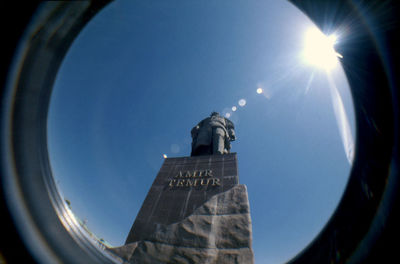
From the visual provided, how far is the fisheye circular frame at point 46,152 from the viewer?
1098 millimetres

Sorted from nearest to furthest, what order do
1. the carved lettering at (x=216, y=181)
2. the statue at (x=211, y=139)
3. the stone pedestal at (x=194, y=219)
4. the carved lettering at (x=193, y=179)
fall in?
the stone pedestal at (x=194, y=219), the carved lettering at (x=216, y=181), the carved lettering at (x=193, y=179), the statue at (x=211, y=139)

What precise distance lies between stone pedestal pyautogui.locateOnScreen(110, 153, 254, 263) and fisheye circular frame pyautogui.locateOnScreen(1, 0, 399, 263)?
35.7 inches

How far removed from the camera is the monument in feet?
7.24

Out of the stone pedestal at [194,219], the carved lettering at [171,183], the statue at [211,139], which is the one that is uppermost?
→ the statue at [211,139]

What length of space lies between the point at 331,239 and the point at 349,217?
0.27 meters

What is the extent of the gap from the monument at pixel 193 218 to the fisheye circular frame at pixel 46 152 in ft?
2.94

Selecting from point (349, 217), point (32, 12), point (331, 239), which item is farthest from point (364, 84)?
point (32, 12)

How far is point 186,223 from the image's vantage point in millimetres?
2645

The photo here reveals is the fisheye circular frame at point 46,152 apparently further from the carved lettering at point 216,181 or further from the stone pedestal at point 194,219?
the carved lettering at point 216,181

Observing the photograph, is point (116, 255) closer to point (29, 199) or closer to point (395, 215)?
point (29, 199)

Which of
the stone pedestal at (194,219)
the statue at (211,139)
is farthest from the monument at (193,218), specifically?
the statue at (211,139)

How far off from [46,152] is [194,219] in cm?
221

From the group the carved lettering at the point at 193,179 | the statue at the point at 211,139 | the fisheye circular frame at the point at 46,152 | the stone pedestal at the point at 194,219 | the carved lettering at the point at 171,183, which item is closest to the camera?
the fisheye circular frame at the point at 46,152

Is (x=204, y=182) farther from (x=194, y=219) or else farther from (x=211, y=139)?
(x=211, y=139)
